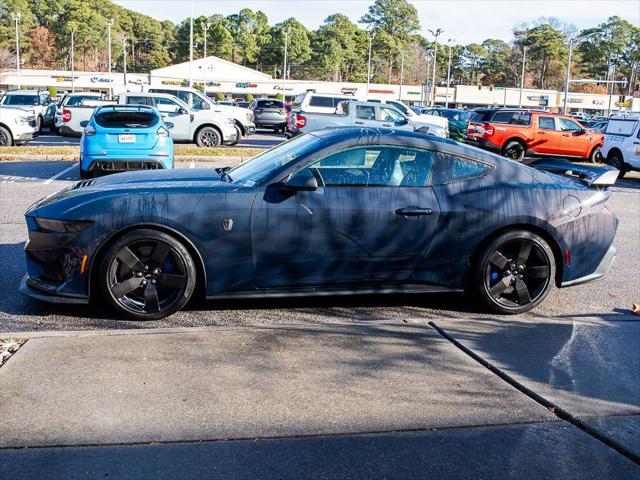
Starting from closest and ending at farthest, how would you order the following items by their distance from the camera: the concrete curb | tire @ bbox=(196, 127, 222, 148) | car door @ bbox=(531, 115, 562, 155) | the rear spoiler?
1. the rear spoiler
2. the concrete curb
3. tire @ bbox=(196, 127, 222, 148)
4. car door @ bbox=(531, 115, 562, 155)

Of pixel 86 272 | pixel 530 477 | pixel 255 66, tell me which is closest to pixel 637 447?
pixel 530 477

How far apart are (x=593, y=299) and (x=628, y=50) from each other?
138176mm

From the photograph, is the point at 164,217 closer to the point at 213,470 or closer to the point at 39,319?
the point at 39,319

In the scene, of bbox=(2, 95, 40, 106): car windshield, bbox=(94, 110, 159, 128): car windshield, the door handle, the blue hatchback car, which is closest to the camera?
the door handle

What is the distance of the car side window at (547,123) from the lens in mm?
23266

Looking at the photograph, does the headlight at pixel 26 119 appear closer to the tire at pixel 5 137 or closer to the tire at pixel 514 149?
the tire at pixel 5 137

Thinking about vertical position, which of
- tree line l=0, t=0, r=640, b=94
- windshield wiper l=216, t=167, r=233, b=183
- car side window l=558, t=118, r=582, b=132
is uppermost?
tree line l=0, t=0, r=640, b=94

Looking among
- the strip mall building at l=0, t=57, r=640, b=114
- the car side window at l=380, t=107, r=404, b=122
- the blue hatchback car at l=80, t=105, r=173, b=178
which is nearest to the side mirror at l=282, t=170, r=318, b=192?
the blue hatchback car at l=80, t=105, r=173, b=178

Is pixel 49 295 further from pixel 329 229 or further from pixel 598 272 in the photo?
pixel 598 272

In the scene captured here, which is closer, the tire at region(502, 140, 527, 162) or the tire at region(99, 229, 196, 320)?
the tire at region(99, 229, 196, 320)

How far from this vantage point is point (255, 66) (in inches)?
5251

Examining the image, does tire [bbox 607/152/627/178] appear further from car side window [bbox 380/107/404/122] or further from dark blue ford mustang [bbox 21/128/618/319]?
dark blue ford mustang [bbox 21/128/618/319]

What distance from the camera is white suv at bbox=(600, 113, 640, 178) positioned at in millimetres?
18484

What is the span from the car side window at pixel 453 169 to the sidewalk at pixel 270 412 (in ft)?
4.57
